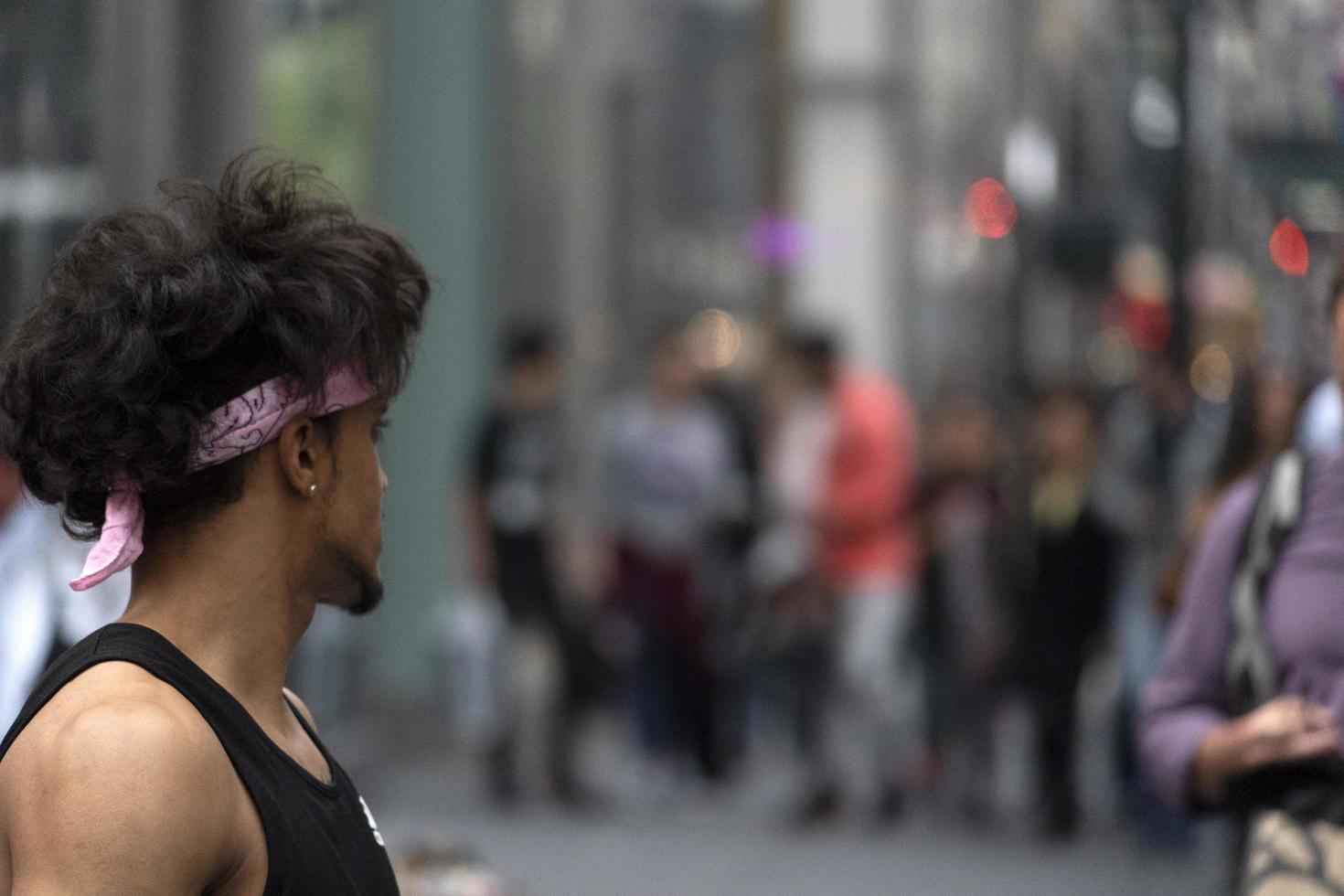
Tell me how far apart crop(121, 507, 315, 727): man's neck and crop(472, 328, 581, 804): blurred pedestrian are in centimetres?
796

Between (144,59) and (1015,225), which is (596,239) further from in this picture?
(144,59)

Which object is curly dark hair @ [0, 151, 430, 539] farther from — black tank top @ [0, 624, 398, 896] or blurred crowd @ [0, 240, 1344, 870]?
blurred crowd @ [0, 240, 1344, 870]

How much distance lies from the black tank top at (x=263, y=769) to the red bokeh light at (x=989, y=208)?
2268 centimetres

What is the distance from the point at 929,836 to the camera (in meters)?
9.96

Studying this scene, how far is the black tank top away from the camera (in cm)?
214

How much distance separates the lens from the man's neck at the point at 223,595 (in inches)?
88.7

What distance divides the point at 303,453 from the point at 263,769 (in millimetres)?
332

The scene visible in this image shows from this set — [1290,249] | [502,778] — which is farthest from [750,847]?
[1290,249]

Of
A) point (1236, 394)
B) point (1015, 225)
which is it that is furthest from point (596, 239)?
point (1236, 394)

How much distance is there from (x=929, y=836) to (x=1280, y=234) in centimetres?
306

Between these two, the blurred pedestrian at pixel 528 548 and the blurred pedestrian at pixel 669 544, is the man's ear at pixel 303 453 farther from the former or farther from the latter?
the blurred pedestrian at pixel 669 544

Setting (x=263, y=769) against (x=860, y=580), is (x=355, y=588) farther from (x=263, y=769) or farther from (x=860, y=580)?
(x=860, y=580)

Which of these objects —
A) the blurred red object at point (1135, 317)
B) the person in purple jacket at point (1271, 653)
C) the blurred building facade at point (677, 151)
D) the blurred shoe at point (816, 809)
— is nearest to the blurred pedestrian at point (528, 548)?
the blurred shoe at point (816, 809)

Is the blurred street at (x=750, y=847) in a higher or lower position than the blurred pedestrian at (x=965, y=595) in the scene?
lower
